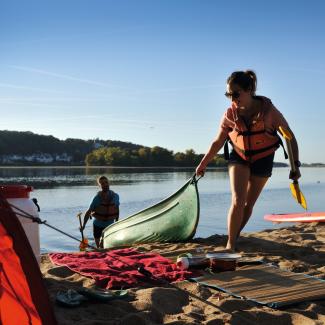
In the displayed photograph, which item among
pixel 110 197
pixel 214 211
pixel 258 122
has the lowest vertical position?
pixel 214 211

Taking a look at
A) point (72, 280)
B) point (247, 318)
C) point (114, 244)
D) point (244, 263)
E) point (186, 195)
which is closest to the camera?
point (247, 318)

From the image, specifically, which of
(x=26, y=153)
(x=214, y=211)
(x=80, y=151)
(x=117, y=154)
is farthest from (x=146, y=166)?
(x=214, y=211)

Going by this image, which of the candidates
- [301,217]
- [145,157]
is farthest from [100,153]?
[301,217]

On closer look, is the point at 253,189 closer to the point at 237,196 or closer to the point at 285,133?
the point at 237,196

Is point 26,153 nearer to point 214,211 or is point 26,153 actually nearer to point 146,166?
point 146,166

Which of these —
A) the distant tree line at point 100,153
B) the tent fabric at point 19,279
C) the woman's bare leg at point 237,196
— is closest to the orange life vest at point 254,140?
the woman's bare leg at point 237,196

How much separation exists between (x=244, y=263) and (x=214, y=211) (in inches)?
507

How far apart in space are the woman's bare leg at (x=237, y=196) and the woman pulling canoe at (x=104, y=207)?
3417mm

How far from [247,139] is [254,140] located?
0.08 m

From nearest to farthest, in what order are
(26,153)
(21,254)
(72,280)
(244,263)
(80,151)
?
1. (21,254)
2. (72,280)
3. (244,263)
4. (26,153)
5. (80,151)

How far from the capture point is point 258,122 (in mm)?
5129

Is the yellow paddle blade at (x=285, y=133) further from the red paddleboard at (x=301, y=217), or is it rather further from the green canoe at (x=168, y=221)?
the red paddleboard at (x=301, y=217)

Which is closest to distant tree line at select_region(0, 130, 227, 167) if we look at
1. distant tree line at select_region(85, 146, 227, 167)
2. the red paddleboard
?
distant tree line at select_region(85, 146, 227, 167)

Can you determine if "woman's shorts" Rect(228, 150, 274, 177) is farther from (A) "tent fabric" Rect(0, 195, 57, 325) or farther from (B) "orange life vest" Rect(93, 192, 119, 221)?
(B) "orange life vest" Rect(93, 192, 119, 221)
